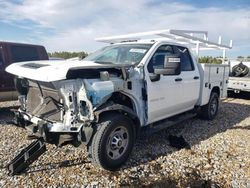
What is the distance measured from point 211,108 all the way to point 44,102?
490 centimetres

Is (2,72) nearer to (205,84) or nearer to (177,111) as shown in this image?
(177,111)

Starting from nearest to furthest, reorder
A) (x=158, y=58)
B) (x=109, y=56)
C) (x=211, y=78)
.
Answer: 1. (x=158, y=58)
2. (x=109, y=56)
3. (x=211, y=78)

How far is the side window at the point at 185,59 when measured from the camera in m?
5.81

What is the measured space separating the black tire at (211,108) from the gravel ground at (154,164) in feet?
3.73

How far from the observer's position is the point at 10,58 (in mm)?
7062

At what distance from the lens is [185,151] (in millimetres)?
4891

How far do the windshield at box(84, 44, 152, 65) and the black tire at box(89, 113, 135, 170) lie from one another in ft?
3.73

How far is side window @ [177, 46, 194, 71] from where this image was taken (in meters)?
5.81

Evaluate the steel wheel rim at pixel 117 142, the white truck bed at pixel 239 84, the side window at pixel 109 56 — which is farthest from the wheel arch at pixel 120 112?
the white truck bed at pixel 239 84

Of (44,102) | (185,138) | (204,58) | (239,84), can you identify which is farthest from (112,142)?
(204,58)

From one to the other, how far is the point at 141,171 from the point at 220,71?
178 inches

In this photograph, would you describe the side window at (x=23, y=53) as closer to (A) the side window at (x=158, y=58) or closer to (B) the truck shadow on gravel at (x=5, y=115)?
(B) the truck shadow on gravel at (x=5, y=115)

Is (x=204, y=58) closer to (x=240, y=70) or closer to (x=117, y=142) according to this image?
(x=240, y=70)

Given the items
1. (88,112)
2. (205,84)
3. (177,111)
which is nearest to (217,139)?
(177,111)
